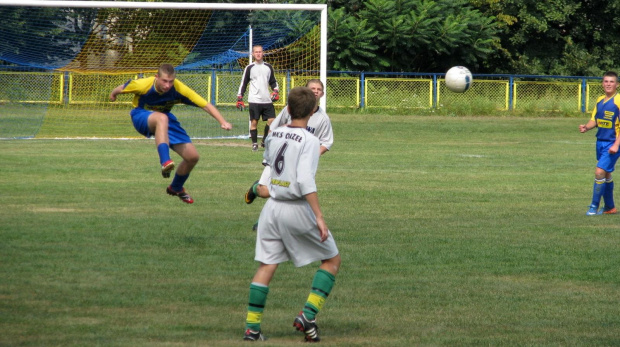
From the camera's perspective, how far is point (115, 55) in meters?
22.7

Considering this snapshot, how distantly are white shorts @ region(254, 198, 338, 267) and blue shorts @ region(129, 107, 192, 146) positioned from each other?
14.5 ft

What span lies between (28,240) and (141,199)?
328 centimetres

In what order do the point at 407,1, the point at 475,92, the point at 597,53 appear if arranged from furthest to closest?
1. the point at 597,53
2. the point at 407,1
3. the point at 475,92

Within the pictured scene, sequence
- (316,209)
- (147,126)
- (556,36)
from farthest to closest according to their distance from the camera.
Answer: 1. (556,36)
2. (147,126)
3. (316,209)

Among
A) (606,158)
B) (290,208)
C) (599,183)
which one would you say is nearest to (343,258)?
(290,208)

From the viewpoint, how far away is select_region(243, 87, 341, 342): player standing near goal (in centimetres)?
544

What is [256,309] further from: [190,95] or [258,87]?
[258,87]

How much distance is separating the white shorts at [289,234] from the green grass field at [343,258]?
19.9 inches

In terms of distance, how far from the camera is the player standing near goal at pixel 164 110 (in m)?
9.31

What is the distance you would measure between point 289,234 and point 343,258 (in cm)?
282

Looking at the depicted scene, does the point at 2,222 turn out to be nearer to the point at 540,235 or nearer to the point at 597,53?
the point at 540,235

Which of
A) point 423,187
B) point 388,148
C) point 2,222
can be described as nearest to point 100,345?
point 2,222

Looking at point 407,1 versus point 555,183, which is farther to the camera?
point 407,1

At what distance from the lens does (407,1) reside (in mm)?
41469
